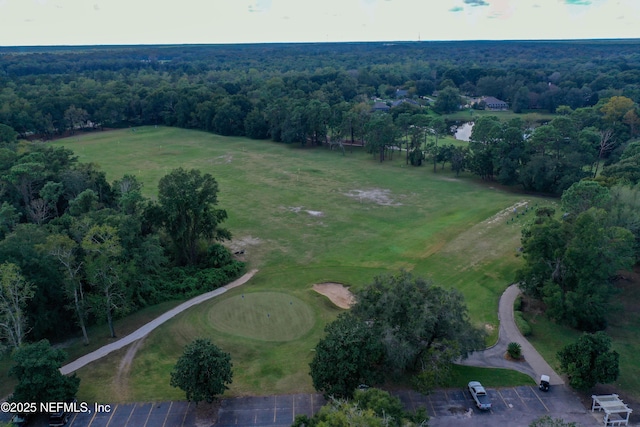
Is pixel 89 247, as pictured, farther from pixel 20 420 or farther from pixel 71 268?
pixel 20 420

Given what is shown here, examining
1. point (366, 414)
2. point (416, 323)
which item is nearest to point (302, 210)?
point (416, 323)

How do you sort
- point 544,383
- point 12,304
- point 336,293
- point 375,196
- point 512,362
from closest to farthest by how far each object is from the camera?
1. point 544,383
2. point 12,304
3. point 512,362
4. point 336,293
5. point 375,196

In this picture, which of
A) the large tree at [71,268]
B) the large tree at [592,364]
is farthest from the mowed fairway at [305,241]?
the large tree at [592,364]

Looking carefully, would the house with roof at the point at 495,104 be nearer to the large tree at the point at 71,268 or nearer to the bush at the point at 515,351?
the bush at the point at 515,351

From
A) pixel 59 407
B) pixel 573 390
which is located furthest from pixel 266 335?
pixel 573 390

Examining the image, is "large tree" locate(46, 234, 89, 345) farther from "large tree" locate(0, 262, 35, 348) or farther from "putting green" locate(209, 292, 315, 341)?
"putting green" locate(209, 292, 315, 341)

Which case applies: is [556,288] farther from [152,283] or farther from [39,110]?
[39,110]
